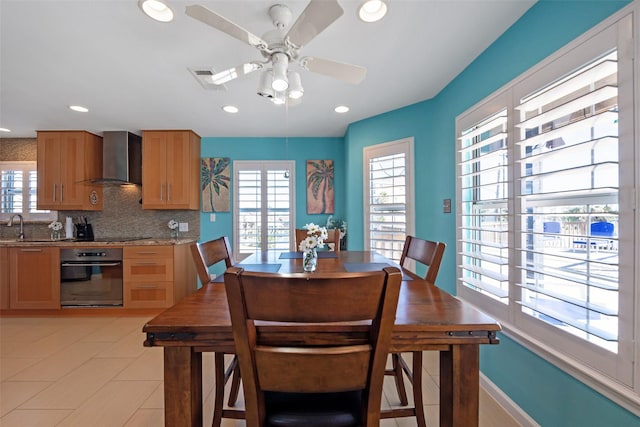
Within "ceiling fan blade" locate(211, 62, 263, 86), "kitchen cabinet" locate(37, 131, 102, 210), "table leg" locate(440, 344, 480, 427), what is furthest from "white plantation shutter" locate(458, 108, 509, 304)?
"kitchen cabinet" locate(37, 131, 102, 210)

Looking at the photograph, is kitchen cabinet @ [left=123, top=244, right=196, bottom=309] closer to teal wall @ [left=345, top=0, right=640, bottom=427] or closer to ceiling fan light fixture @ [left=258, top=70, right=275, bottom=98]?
teal wall @ [left=345, top=0, right=640, bottom=427]

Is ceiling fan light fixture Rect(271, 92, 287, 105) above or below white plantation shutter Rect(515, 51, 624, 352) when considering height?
above

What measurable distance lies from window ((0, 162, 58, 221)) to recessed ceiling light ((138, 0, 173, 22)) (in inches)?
153

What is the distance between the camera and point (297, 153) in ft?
13.4

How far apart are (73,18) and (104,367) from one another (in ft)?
8.09

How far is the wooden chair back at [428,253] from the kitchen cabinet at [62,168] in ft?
13.5

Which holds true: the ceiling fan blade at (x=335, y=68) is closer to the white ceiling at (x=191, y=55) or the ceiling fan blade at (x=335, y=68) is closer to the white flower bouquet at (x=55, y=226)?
the white ceiling at (x=191, y=55)

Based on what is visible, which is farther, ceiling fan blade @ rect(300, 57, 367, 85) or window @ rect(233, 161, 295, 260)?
window @ rect(233, 161, 295, 260)

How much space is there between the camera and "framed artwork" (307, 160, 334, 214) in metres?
4.05

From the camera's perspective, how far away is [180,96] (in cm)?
262

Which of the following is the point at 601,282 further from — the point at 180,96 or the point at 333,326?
the point at 180,96

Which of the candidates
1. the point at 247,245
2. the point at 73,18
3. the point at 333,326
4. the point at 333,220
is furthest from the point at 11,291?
the point at 333,326

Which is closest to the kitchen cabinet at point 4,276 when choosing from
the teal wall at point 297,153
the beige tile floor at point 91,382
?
the beige tile floor at point 91,382

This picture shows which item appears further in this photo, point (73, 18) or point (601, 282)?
point (73, 18)
